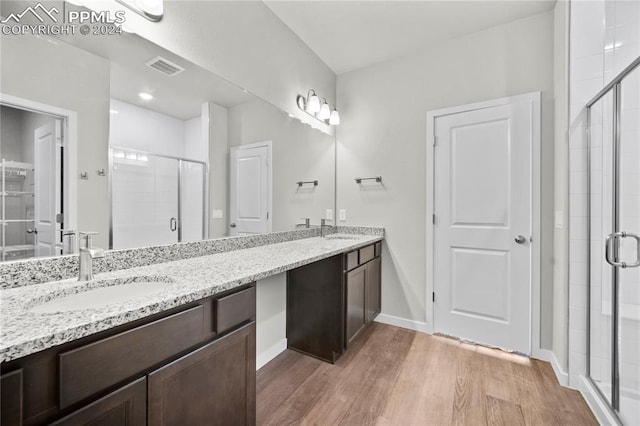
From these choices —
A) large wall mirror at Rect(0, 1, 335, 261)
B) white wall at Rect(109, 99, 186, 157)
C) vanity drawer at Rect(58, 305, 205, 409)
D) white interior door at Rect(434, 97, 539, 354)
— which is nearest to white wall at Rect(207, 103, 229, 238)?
large wall mirror at Rect(0, 1, 335, 261)

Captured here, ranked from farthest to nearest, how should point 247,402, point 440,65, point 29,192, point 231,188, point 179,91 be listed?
1. point 440,65
2. point 231,188
3. point 179,91
4. point 247,402
5. point 29,192

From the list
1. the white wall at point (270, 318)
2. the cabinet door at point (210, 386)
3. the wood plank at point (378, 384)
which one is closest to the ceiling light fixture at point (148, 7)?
the cabinet door at point (210, 386)

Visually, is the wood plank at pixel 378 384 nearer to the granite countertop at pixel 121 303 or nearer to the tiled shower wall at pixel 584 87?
the granite countertop at pixel 121 303

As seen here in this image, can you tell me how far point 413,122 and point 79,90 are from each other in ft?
8.06

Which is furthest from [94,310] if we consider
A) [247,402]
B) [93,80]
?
[93,80]

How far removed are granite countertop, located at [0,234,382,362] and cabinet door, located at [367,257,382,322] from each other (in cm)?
103

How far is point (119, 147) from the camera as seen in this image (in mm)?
1326

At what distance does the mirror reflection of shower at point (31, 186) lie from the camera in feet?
3.27

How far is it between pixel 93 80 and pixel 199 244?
36.4 inches

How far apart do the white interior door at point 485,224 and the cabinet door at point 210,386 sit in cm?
196

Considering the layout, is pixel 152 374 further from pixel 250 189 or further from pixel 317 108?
pixel 317 108

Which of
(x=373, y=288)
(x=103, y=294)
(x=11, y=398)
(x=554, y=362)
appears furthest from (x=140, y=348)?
(x=554, y=362)

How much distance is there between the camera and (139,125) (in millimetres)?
1402

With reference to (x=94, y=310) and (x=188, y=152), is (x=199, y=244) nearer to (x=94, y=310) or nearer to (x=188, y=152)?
(x=188, y=152)
